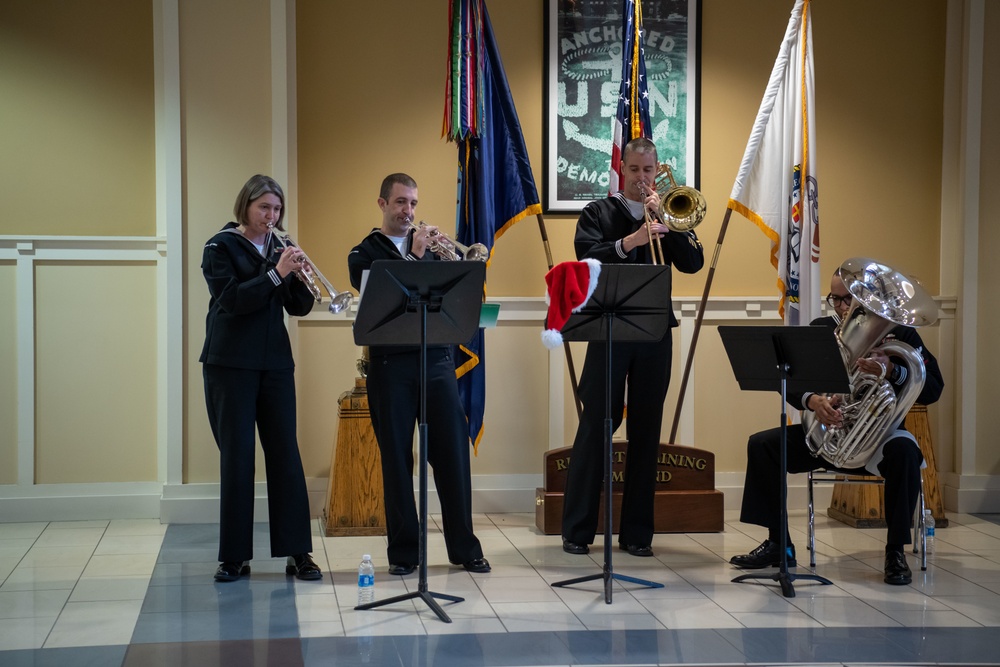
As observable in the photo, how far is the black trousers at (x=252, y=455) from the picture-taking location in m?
4.20

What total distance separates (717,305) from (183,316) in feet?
9.46

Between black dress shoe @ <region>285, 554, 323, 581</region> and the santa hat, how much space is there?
1412 mm

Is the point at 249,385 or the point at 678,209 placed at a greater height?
the point at 678,209

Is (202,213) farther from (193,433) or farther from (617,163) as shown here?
(617,163)

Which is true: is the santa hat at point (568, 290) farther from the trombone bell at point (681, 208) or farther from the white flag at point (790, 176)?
the white flag at point (790, 176)

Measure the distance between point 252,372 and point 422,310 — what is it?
88cm

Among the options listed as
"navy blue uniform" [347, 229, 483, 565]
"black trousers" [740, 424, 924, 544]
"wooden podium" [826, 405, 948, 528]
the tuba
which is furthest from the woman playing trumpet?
"wooden podium" [826, 405, 948, 528]

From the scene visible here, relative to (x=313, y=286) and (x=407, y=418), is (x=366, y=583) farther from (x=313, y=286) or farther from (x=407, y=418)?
(x=313, y=286)

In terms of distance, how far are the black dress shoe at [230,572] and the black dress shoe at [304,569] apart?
0.59 feet

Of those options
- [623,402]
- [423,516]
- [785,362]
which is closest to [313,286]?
[423,516]

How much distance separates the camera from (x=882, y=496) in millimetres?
5512

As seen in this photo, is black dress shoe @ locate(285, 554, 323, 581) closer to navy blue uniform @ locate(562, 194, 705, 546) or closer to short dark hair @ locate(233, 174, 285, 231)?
navy blue uniform @ locate(562, 194, 705, 546)

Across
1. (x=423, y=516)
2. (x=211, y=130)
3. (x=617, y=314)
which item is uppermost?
(x=211, y=130)

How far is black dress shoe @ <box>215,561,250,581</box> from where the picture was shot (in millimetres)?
4266
